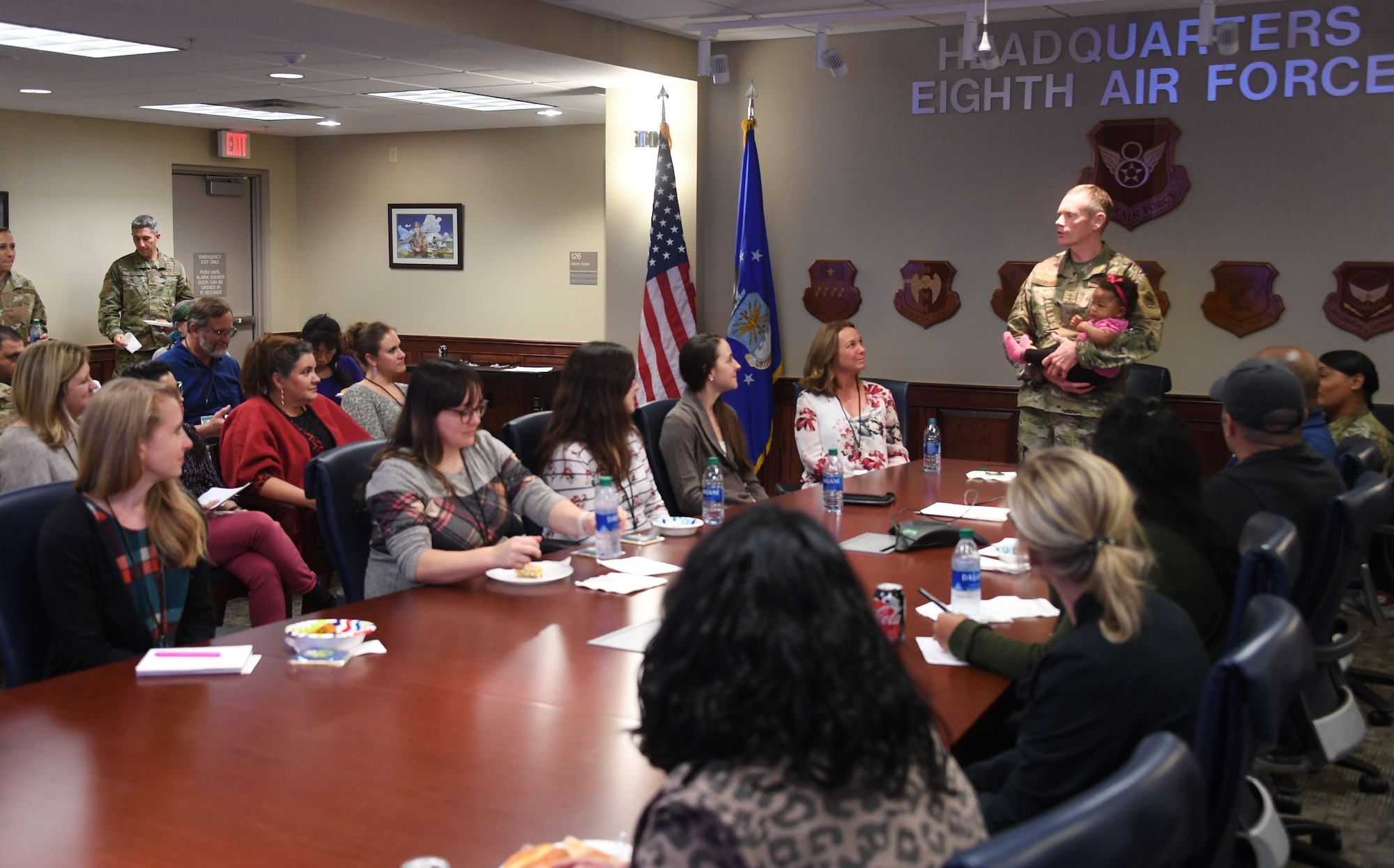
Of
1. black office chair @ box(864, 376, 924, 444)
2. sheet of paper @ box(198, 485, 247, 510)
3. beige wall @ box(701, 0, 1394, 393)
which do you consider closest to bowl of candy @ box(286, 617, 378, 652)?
sheet of paper @ box(198, 485, 247, 510)

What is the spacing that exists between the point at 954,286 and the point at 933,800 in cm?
573

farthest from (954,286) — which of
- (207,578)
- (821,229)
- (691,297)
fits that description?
(207,578)

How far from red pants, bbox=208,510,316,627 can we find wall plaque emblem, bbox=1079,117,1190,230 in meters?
4.41

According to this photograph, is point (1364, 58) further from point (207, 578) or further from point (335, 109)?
point (335, 109)

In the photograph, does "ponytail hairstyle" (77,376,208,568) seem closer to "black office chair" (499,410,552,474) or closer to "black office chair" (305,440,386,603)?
"black office chair" (305,440,386,603)

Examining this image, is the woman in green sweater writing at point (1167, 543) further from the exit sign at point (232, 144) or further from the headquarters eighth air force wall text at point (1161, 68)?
the exit sign at point (232, 144)

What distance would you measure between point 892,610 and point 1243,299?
4305 millimetres

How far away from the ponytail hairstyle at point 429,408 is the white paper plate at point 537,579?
1.09 feet

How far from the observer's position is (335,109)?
29.1 ft

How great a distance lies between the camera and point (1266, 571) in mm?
2482

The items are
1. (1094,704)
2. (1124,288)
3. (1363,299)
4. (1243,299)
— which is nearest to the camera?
(1094,704)

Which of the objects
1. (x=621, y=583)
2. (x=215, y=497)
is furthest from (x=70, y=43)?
(x=621, y=583)

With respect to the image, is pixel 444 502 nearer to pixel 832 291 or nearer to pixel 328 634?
pixel 328 634

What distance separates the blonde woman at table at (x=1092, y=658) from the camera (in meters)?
1.83
